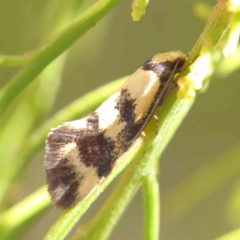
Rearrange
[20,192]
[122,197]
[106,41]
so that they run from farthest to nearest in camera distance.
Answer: [106,41] < [20,192] < [122,197]

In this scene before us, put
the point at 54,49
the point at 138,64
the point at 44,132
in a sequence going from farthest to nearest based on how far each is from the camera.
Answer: the point at 138,64 → the point at 44,132 → the point at 54,49

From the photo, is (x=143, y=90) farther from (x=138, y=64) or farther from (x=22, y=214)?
(x=138, y=64)

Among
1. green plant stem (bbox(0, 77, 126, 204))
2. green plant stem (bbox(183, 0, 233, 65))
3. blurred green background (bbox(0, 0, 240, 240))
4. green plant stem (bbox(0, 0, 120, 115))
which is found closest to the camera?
green plant stem (bbox(183, 0, 233, 65))

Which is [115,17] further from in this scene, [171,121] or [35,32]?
[171,121]

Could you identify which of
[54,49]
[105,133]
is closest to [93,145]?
[105,133]

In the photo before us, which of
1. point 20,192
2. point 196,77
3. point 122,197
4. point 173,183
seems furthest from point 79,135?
point 173,183

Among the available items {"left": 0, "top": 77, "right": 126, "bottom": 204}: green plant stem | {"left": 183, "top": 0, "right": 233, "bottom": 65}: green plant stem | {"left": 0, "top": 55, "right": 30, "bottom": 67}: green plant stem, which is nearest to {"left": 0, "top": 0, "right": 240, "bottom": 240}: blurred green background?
{"left": 0, "top": 77, "right": 126, "bottom": 204}: green plant stem

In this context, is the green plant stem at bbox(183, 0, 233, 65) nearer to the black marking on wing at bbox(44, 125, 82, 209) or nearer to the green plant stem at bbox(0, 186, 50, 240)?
the black marking on wing at bbox(44, 125, 82, 209)
